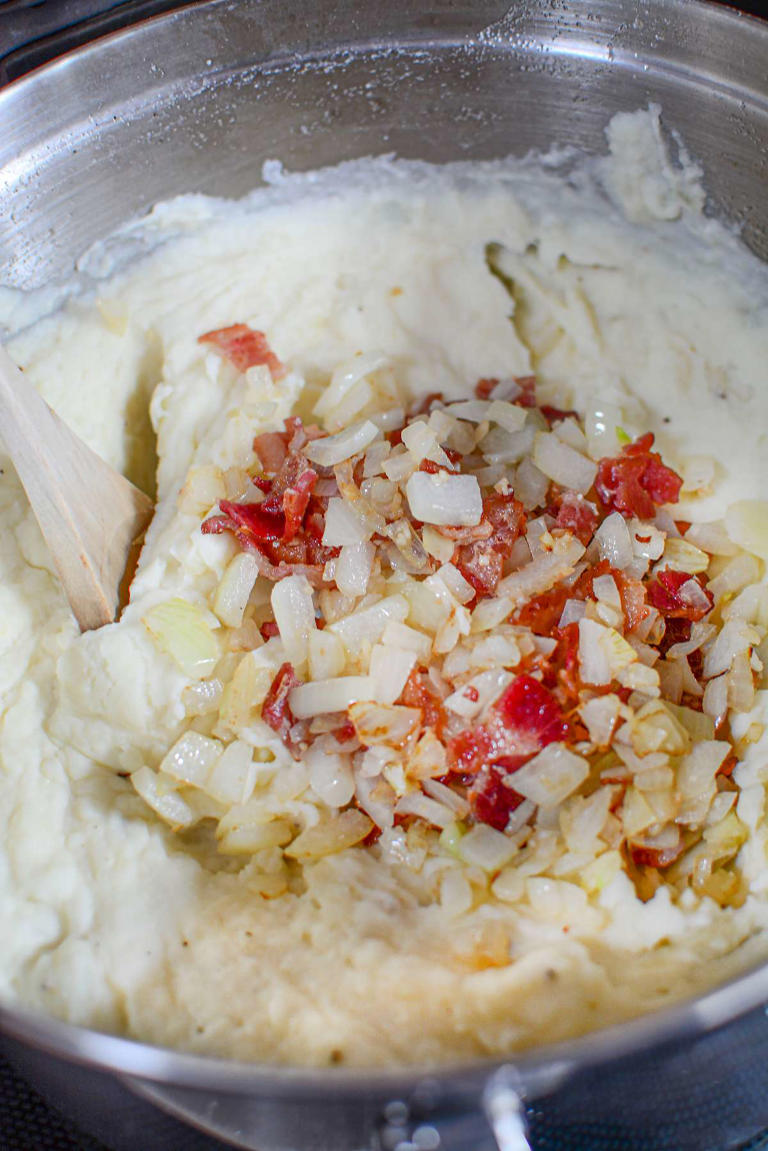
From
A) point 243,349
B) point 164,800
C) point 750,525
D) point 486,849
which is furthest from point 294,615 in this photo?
point 750,525

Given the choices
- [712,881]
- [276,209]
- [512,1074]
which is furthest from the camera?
[276,209]

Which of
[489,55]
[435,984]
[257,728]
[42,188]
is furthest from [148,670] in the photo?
[489,55]

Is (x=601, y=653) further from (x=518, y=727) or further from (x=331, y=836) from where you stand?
(x=331, y=836)

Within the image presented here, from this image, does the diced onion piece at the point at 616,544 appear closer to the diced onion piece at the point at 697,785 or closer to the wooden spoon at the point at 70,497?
the diced onion piece at the point at 697,785

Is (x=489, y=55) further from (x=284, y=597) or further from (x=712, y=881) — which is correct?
(x=712, y=881)

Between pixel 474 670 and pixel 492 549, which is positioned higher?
pixel 492 549

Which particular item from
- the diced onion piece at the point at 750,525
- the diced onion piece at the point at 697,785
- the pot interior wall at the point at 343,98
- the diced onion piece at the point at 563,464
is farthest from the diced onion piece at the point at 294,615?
the pot interior wall at the point at 343,98

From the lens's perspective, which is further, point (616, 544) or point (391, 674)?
point (616, 544)

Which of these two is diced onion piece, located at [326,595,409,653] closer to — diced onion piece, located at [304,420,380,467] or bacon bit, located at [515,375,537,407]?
diced onion piece, located at [304,420,380,467]
